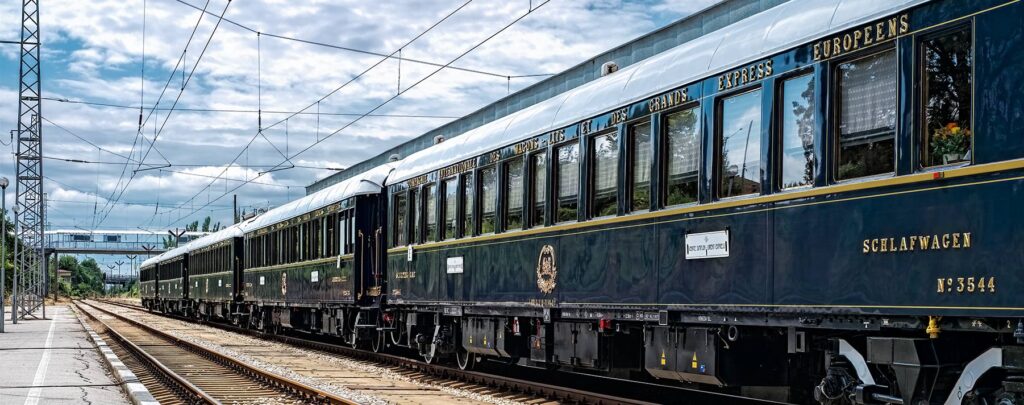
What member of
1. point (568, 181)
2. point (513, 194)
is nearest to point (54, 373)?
point (513, 194)

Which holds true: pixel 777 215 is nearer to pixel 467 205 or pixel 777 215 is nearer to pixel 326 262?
pixel 467 205

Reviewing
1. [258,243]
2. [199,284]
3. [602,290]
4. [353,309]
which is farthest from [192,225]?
[602,290]

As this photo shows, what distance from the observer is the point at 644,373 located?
1410 centimetres

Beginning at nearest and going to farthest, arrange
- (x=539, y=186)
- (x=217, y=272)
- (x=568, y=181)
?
(x=568, y=181)
(x=539, y=186)
(x=217, y=272)

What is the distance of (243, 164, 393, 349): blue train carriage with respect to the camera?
21141 millimetres

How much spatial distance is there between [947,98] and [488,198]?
8.43m

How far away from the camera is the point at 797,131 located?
8.65m

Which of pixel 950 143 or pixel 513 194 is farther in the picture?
pixel 513 194

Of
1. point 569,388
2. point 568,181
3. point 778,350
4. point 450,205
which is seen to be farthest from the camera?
point 450,205

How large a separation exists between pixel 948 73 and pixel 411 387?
391 inches

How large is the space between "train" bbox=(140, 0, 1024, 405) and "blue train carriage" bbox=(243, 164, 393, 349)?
4.73m

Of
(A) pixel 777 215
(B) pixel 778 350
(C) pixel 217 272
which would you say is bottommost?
(C) pixel 217 272

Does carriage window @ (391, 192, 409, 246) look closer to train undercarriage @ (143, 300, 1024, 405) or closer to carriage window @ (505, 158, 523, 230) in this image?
train undercarriage @ (143, 300, 1024, 405)

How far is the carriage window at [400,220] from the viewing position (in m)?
18.5
